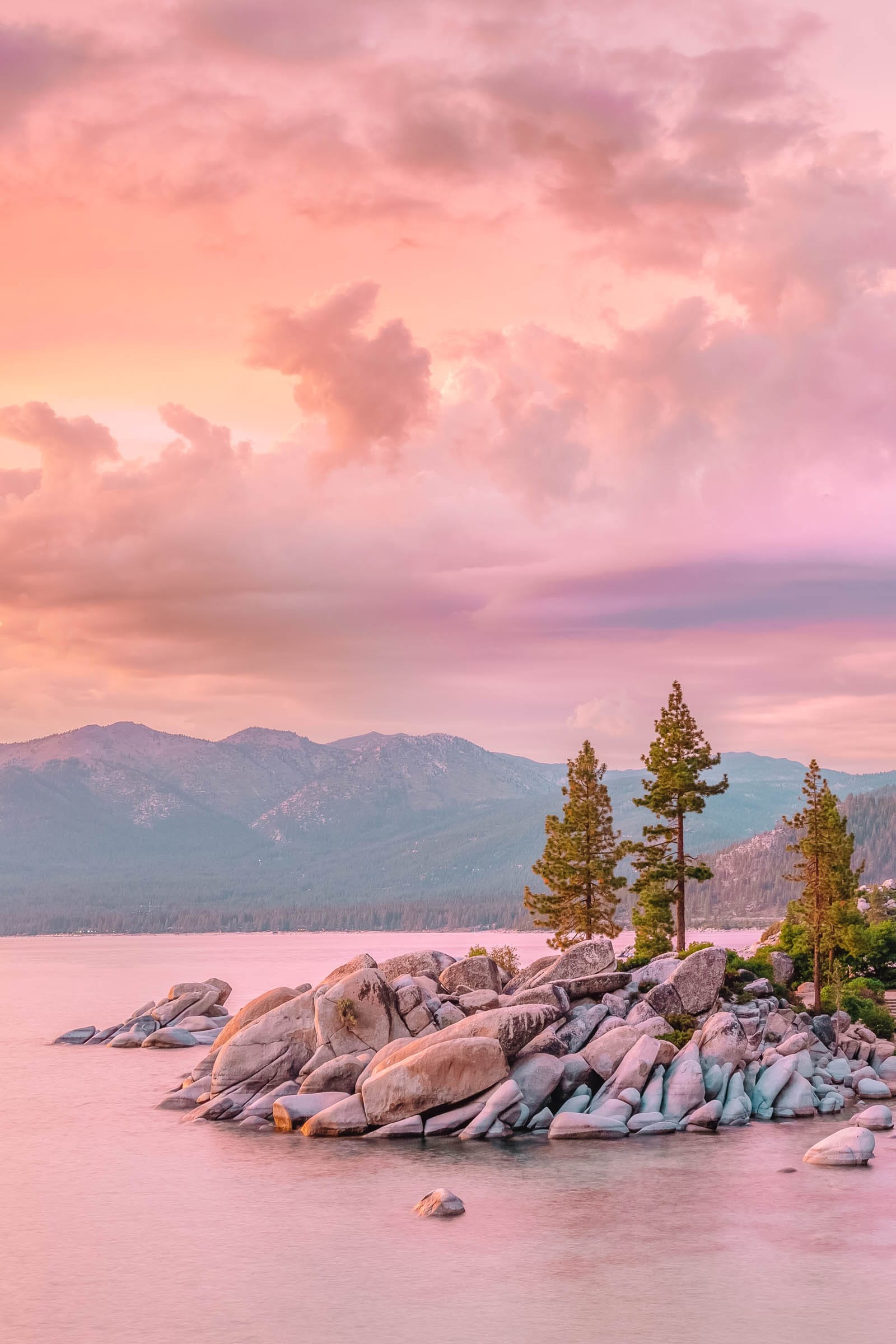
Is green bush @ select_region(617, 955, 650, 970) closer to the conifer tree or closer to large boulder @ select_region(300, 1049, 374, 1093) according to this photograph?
the conifer tree

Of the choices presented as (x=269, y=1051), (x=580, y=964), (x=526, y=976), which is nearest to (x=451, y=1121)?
(x=269, y=1051)

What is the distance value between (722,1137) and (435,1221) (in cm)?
1604

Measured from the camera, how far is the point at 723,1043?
53.7m

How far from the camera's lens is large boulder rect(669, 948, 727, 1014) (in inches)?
2333

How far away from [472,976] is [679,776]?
20.9m

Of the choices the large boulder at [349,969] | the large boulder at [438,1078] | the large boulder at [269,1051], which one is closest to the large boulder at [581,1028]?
the large boulder at [438,1078]

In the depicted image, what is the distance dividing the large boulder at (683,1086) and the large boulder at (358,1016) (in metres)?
11.5

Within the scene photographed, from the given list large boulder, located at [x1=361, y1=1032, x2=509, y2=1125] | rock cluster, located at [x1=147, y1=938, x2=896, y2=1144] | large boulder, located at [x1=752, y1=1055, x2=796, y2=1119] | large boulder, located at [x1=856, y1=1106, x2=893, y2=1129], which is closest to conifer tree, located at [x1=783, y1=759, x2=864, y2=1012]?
rock cluster, located at [x1=147, y1=938, x2=896, y2=1144]

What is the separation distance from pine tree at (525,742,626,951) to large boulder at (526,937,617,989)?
62.8 feet

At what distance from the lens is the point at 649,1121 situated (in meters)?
48.8

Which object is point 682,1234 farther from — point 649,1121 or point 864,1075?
point 864,1075

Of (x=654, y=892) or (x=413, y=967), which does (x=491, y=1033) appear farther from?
(x=654, y=892)

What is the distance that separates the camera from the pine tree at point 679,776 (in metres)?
77.7

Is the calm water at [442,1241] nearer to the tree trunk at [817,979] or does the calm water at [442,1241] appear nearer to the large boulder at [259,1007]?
the large boulder at [259,1007]
